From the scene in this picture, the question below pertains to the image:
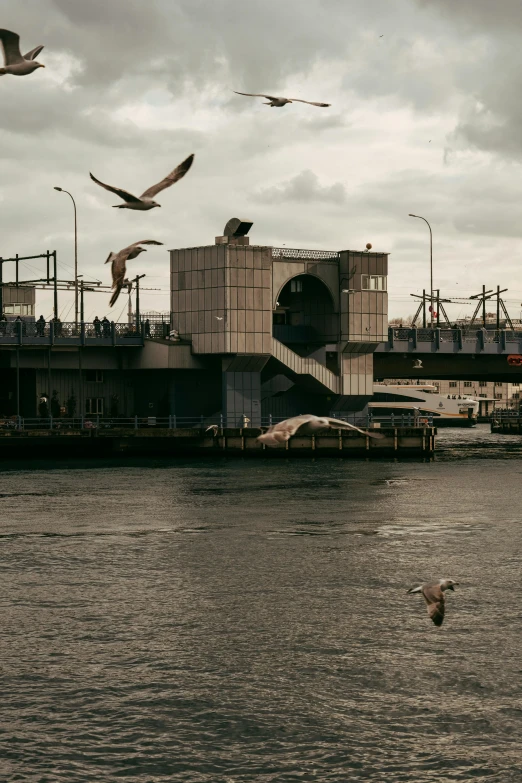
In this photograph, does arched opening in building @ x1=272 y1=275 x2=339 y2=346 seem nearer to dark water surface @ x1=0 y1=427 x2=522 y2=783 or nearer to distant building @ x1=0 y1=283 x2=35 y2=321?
dark water surface @ x1=0 y1=427 x2=522 y2=783

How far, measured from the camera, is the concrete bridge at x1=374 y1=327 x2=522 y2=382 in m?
129

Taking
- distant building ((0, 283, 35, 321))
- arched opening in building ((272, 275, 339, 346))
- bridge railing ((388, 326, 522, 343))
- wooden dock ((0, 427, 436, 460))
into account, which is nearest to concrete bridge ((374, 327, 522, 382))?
bridge railing ((388, 326, 522, 343))

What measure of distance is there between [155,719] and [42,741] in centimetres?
337

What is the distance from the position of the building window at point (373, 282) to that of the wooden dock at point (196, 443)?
55.9 feet

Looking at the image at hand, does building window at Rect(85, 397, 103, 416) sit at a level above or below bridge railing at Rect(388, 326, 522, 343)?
below

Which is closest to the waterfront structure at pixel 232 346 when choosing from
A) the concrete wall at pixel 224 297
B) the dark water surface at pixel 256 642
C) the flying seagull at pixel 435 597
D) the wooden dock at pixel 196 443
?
the concrete wall at pixel 224 297

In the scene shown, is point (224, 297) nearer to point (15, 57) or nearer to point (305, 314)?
point (305, 314)

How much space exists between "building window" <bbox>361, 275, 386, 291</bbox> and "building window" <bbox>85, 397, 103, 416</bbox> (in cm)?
3079

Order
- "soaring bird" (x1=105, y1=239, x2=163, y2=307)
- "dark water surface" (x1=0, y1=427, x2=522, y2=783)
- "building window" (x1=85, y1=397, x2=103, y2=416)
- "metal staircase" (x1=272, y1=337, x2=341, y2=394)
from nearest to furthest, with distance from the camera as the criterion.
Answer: "soaring bird" (x1=105, y1=239, x2=163, y2=307)
"dark water surface" (x1=0, y1=427, x2=522, y2=783)
"metal staircase" (x1=272, y1=337, x2=341, y2=394)
"building window" (x1=85, y1=397, x2=103, y2=416)

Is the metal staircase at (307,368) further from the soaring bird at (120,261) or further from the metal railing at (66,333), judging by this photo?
the soaring bird at (120,261)

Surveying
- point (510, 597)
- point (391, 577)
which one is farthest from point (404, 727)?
point (391, 577)

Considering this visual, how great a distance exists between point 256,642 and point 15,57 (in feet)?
88.6

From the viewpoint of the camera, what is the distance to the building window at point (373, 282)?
123m

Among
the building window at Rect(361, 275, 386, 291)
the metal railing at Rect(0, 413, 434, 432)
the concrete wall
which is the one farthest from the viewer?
the building window at Rect(361, 275, 386, 291)
